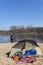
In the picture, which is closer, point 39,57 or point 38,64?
point 38,64

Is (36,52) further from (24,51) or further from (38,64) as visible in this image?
(38,64)

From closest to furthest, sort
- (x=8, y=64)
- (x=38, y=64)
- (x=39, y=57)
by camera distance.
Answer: (x=8, y=64) → (x=38, y=64) → (x=39, y=57)

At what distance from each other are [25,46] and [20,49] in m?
0.50

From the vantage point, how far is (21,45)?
1423 centimetres

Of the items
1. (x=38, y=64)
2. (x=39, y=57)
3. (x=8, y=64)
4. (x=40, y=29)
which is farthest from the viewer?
(x=40, y=29)

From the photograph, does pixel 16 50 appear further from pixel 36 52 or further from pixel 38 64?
pixel 38 64

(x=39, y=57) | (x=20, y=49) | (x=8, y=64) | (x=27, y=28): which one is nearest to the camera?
(x=8, y=64)

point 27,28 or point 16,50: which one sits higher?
point 27,28

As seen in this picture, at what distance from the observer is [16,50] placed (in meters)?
13.8

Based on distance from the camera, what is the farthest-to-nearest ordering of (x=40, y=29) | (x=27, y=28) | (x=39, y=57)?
(x=27, y=28) → (x=40, y=29) → (x=39, y=57)

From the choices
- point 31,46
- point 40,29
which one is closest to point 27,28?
point 40,29

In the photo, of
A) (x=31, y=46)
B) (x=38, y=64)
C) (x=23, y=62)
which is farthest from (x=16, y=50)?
(x=38, y=64)

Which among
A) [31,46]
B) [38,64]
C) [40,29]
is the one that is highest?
[40,29]

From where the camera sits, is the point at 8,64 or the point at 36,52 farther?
the point at 36,52
